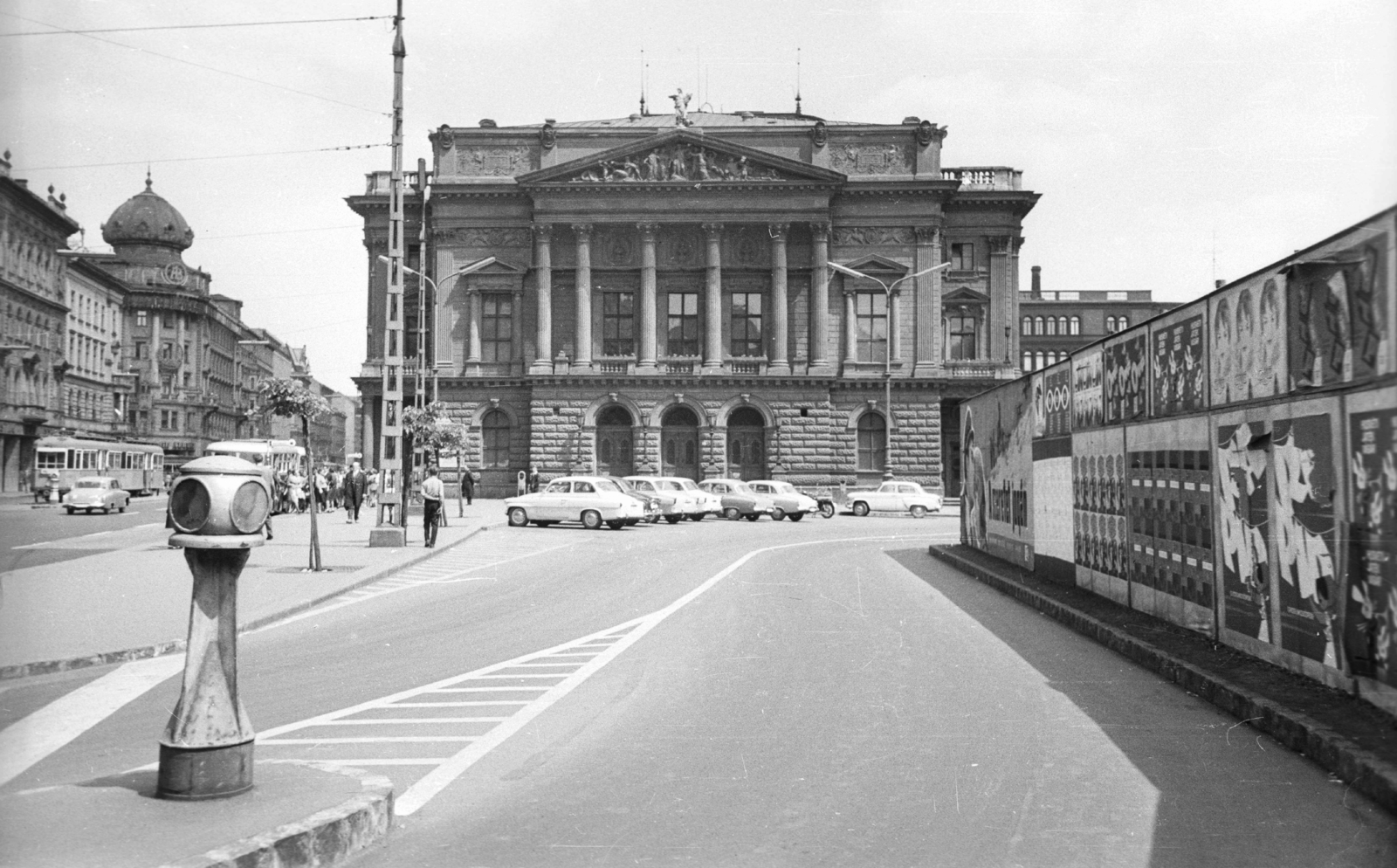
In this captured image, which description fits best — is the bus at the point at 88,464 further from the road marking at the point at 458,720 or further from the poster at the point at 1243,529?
the poster at the point at 1243,529

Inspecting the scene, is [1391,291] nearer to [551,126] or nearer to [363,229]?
[551,126]

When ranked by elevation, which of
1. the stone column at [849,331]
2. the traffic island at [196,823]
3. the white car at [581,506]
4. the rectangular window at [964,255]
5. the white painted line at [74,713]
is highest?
the rectangular window at [964,255]

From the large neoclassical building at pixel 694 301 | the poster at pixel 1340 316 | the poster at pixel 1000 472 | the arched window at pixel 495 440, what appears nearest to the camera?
the poster at pixel 1340 316

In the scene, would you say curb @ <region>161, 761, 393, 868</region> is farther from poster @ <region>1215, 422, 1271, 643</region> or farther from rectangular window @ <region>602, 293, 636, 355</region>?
rectangular window @ <region>602, 293, 636, 355</region>

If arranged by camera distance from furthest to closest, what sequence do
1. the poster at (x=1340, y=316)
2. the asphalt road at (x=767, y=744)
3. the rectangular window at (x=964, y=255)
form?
1. the rectangular window at (x=964, y=255)
2. the poster at (x=1340, y=316)
3. the asphalt road at (x=767, y=744)

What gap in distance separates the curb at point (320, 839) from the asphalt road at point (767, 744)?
120mm

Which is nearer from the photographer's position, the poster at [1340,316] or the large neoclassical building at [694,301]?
the poster at [1340,316]

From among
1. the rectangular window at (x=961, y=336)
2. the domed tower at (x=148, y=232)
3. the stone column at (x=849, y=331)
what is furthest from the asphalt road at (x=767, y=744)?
the rectangular window at (x=961, y=336)

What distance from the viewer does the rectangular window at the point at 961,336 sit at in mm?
66375

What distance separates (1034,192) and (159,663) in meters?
62.2

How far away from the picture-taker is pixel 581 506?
124ft

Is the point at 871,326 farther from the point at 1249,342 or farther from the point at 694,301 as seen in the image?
the point at 1249,342

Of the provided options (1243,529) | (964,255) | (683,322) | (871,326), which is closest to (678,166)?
(683,322)

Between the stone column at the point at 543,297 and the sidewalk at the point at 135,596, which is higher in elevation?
the stone column at the point at 543,297
